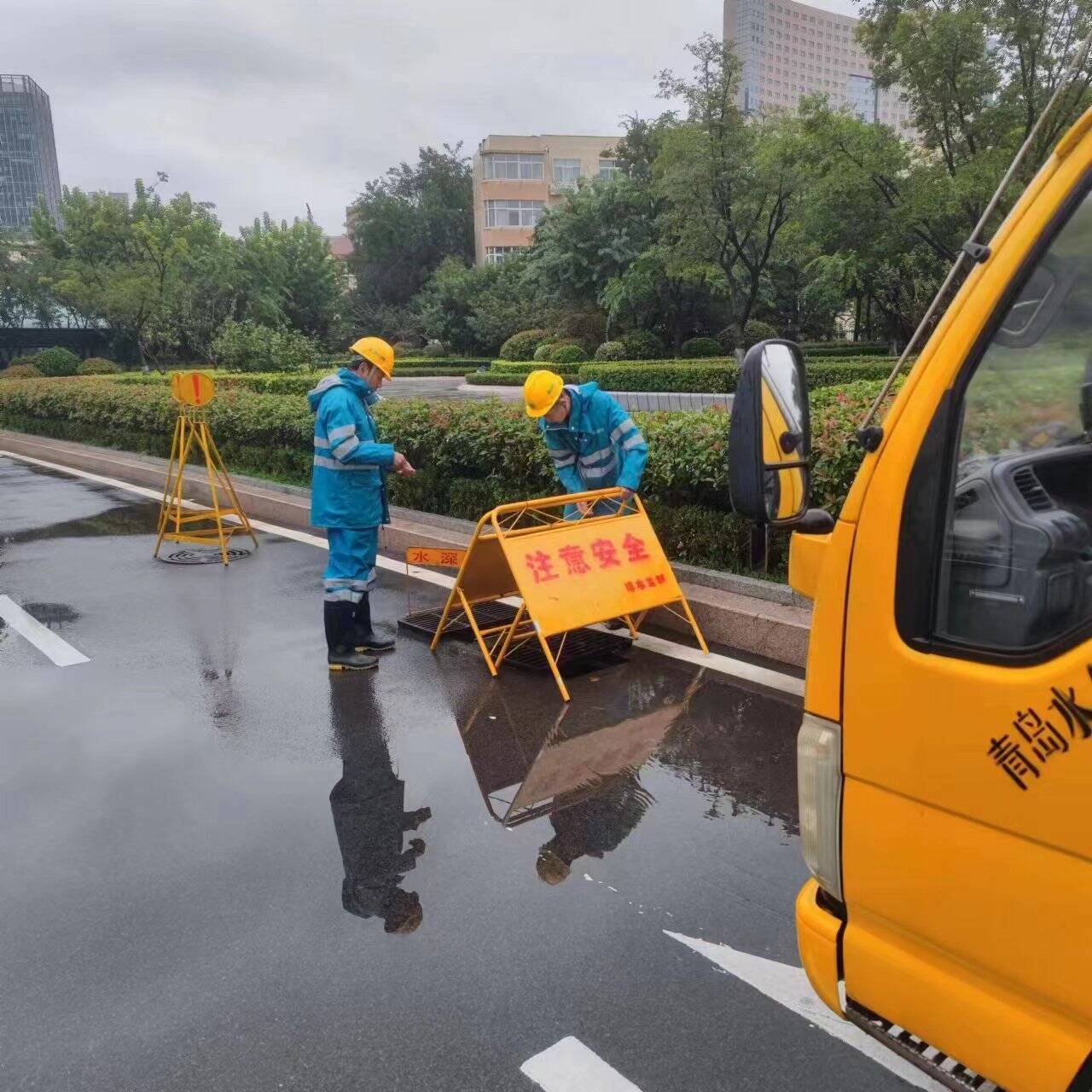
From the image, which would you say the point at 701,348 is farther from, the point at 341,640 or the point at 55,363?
the point at 341,640

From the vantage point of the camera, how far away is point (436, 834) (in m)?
3.51

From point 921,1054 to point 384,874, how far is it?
76.2 inches

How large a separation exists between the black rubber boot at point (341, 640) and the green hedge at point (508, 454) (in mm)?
2202

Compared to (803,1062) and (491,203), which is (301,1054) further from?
(491,203)

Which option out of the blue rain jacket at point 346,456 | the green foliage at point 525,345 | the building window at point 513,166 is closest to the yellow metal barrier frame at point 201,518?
the blue rain jacket at point 346,456

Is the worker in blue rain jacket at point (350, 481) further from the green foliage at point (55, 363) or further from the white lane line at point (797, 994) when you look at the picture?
the green foliage at point (55, 363)

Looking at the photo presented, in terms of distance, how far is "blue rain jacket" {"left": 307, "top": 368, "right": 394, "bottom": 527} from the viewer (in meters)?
4.86

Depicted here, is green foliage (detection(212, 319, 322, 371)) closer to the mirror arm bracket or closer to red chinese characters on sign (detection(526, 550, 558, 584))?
red chinese characters on sign (detection(526, 550, 558, 584))

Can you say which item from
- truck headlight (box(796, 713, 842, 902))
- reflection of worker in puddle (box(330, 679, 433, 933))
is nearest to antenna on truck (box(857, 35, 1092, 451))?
truck headlight (box(796, 713, 842, 902))

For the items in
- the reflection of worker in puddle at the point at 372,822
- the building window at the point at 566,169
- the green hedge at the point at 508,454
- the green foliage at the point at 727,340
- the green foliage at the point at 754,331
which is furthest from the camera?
the building window at the point at 566,169

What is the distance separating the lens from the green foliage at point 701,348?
103ft

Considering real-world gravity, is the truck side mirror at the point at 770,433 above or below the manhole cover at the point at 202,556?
above

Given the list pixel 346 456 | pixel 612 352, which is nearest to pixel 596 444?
pixel 346 456

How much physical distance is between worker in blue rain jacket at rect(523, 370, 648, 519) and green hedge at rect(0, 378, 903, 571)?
0.70m
